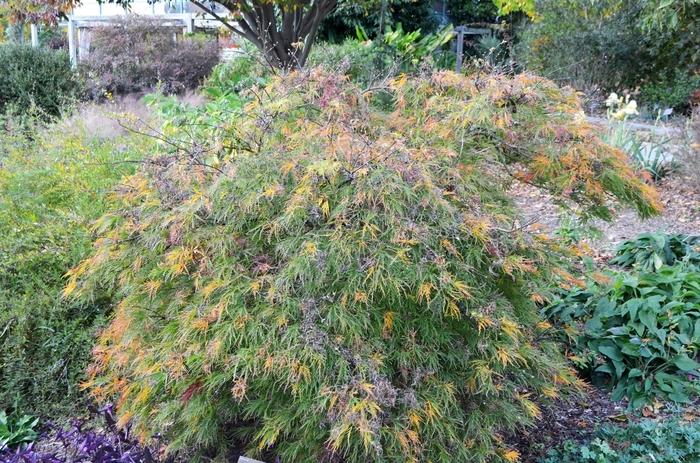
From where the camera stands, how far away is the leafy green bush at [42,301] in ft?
12.0

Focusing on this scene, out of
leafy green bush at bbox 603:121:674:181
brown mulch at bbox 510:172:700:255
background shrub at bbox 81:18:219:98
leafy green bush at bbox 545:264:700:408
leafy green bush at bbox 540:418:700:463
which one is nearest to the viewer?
leafy green bush at bbox 540:418:700:463

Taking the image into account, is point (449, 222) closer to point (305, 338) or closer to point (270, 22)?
point (305, 338)

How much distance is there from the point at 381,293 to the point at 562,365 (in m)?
1.05

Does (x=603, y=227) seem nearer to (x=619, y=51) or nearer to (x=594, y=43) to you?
(x=594, y=43)

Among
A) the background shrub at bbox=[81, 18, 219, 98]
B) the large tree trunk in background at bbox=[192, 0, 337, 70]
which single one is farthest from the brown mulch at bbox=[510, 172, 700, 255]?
the background shrub at bbox=[81, 18, 219, 98]

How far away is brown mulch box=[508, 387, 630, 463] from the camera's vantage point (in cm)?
323

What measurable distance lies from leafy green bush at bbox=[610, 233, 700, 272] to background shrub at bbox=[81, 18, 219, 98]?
1001 centimetres

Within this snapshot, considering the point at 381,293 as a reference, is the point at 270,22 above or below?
above

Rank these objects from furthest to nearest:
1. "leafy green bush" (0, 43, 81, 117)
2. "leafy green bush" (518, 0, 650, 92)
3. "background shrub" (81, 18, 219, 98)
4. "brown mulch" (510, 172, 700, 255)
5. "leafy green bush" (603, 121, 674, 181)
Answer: "background shrub" (81, 18, 219, 98) < "leafy green bush" (518, 0, 650, 92) < "leafy green bush" (0, 43, 81, 117) < "leafy green bush" (603, 121, 674, 181) < "brown mulch" (510, 172, 700, 255)

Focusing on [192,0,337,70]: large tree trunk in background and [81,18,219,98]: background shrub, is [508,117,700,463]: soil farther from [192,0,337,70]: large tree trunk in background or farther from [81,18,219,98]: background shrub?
[81,18,219,98]: background shrub

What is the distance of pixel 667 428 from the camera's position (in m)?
3.08

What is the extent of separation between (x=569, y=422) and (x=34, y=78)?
10530mm

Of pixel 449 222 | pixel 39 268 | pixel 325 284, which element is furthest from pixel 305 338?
pixel 39 268

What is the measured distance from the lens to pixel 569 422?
3500 mm
